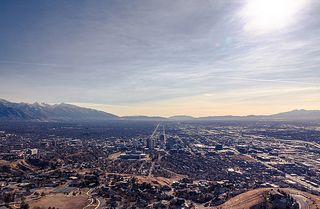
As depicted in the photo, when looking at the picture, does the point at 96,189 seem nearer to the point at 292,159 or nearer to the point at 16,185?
the point at 16,185

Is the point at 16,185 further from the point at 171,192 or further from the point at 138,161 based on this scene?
the point at 138,161

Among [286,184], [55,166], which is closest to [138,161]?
[55,166]

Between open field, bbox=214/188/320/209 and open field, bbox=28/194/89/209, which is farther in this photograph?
open field, bbox=28/194/89/209

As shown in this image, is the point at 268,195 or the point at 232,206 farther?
the point at 268,195

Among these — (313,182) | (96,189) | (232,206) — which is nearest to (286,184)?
(313,182)

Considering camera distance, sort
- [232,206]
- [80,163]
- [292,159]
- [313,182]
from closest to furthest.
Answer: [232,206]
[313,182]
[80,163]
[292,159]

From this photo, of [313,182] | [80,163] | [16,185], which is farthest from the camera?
[80,163]

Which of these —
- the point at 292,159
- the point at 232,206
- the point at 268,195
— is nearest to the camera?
the point at 232,206

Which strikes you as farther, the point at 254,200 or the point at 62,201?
the point at 62,201

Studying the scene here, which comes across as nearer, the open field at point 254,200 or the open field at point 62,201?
the open field at point 254,200
